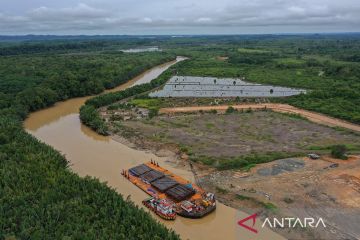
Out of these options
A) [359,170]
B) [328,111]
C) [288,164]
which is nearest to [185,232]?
[288,164]

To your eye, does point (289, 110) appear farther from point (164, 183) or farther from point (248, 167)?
point (164, 183)

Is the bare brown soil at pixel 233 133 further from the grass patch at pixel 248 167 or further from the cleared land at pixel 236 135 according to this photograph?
the grass patch at pixel 248 167

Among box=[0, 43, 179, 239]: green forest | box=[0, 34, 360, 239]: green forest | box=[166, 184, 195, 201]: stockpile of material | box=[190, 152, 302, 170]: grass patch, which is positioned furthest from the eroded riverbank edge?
box=[0, 43, 179, 239]: green forest

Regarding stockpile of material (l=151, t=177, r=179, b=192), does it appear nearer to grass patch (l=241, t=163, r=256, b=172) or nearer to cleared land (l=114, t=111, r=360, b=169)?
cleared land (l=114, t=111, r=360, b=169)

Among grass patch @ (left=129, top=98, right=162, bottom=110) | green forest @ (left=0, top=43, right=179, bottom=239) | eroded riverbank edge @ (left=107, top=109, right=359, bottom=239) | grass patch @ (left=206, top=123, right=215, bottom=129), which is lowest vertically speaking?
grass patch @ (left=129, top=98, right=162, bottom=110)

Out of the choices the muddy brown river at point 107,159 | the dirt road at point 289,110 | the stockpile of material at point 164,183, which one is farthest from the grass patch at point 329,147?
the stockpile of material at point 164,183

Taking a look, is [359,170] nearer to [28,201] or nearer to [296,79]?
[28,201]

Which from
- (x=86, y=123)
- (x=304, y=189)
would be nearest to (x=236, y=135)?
(x=304, y=189)
